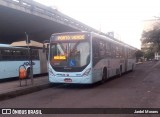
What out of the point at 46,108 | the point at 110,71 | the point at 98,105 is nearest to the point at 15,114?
the point at 46,108

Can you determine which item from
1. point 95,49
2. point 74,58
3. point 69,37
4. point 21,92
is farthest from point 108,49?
point 21,92

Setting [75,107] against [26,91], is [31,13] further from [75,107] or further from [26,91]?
[75,107]

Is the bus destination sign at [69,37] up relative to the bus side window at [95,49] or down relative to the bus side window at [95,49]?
up

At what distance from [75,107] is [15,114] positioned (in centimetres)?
219

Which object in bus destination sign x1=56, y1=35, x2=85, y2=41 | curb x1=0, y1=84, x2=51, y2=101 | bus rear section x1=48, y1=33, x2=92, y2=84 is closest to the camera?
curb x1=0, y1=84, x2=51, y2=101

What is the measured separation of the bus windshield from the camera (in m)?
16.3

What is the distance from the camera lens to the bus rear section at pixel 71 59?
53.4ft

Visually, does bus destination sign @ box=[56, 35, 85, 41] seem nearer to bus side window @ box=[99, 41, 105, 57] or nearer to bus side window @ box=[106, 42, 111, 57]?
bus side window @ box=[99, 41, 105, 57]

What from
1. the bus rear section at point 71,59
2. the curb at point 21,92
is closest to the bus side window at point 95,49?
the bus rear section at point 71,59

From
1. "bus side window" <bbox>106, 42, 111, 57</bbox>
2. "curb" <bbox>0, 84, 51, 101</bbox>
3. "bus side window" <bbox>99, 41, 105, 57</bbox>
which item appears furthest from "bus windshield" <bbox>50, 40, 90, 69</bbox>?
"bus side window" <bbox>106, 42, 111, 57</bbox>

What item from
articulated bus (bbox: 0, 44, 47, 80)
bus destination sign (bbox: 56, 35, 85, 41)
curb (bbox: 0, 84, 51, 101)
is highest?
bus destination sign (bbox: 56, 35, 85, 41)

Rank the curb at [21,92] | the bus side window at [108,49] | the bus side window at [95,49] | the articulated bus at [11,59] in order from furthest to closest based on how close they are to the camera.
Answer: the articulated bus at [11,59], the bus side window at [108,49], the bus side window at [95,49], the curb at [21,92]

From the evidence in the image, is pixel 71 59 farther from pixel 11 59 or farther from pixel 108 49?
pixel 11 59

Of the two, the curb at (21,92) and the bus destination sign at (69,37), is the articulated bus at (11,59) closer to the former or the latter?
the curb at (21,92)
